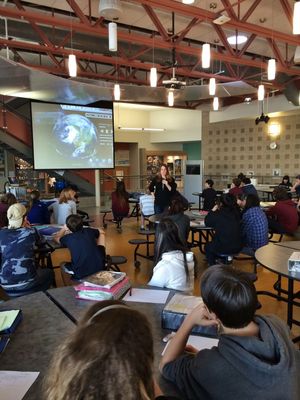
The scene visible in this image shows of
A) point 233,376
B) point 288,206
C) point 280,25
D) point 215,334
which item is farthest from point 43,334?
point 280,25

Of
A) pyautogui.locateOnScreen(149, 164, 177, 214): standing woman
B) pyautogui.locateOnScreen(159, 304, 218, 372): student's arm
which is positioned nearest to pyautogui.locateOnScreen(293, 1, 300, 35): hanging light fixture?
A: pyautogui.locateOnScreen(159, 304, 218, 372): student's arm

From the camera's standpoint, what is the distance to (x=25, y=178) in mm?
11227

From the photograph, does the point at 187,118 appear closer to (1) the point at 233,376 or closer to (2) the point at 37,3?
(2) the point at 37,3

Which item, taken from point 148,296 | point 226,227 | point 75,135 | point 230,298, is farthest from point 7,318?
point 75,135

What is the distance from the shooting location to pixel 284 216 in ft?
18.3

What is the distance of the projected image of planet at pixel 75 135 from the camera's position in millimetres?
8750

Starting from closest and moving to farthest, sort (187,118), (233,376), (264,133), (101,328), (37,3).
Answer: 1. (101,328)
2. (233,376)
3. (37,3)
4. (264,133)
5. (187,118)

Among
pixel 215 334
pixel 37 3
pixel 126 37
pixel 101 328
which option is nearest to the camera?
pixel 101 328

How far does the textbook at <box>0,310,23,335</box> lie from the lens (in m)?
1.59

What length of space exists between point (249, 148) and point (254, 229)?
8.88 meters

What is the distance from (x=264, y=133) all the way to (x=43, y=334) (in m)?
11.9

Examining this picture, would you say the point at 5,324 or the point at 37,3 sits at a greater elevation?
the point at 37,3

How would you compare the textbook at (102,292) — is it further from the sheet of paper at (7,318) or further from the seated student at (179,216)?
the seated student at (179,216)

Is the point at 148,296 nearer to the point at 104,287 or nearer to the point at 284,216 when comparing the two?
the point at 104,287
